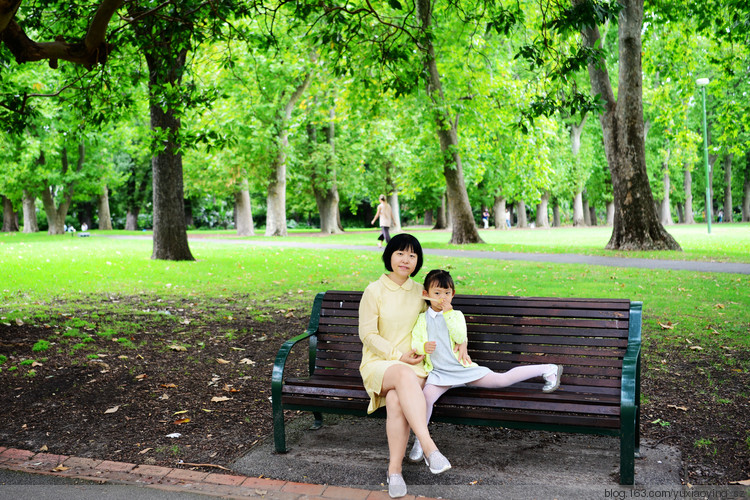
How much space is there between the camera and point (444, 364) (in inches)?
155

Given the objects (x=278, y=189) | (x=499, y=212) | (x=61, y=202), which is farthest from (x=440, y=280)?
(x=499, y=212)

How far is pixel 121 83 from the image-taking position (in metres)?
9.98

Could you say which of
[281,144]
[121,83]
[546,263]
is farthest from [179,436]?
[281,144]

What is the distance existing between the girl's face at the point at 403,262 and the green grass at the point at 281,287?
4.04 metres

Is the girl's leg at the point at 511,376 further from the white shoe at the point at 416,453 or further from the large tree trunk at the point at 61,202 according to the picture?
the large tree trunk at the point at 61,202

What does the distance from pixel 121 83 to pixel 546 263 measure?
10.0m

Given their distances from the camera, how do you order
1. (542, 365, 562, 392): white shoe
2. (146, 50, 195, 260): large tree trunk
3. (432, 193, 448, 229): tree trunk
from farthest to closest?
1. (432, 193, 448, 229): tree trunk
2. (146, 50, 195, 260): large tree trunk
3. (542, 365, 562, 392): white shoe

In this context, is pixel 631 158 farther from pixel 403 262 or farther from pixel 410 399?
pixel 410 399

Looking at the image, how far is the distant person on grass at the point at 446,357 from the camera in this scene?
389cm

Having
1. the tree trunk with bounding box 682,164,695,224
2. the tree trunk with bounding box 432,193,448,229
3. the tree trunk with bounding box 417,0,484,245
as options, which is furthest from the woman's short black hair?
the tree trunk with bounding box 682,164,695,224

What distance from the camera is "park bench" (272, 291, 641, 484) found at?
351 centimetres

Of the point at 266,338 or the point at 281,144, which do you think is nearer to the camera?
the point at 266,338

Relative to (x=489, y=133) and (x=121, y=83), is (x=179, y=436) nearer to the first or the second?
(x=121, y=83)

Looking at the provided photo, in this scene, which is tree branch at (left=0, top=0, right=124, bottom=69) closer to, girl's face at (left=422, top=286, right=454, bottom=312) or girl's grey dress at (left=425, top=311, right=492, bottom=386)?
girl's face at (left=422, top=286, right=454, bottom=312)
